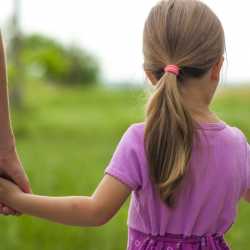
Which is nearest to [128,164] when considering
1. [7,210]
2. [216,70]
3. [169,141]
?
[169,141]

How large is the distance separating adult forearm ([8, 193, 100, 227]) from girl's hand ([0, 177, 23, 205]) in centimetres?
12

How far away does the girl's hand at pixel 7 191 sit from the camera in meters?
2.54

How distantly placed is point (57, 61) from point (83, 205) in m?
11.8

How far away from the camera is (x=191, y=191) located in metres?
2.33

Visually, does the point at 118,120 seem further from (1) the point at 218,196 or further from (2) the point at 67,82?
(1) the point at 218,196

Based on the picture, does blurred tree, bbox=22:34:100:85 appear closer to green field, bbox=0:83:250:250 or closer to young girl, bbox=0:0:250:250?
green field, bbox=0:83:250:250

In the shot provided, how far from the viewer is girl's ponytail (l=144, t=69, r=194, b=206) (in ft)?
7.41

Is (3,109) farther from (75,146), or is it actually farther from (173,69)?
(75,146)

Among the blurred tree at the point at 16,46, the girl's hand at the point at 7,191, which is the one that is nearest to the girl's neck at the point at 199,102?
the girl's hand at the point at 7,191

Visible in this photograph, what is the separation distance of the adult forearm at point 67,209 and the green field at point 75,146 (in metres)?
0.35

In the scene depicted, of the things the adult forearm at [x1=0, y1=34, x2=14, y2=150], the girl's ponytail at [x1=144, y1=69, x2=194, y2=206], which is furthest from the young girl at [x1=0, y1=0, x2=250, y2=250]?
the adult forearm at [x1=0, y1=34, x2=14, y2=150]

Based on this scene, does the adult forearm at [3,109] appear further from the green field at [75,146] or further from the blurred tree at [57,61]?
the blurred tree at [57,61]

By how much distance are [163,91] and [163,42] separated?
0.14 metres

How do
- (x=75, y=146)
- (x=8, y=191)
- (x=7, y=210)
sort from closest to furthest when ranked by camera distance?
(x=8, y=191) → (x=7, y=210) → (x=75, y=146)
